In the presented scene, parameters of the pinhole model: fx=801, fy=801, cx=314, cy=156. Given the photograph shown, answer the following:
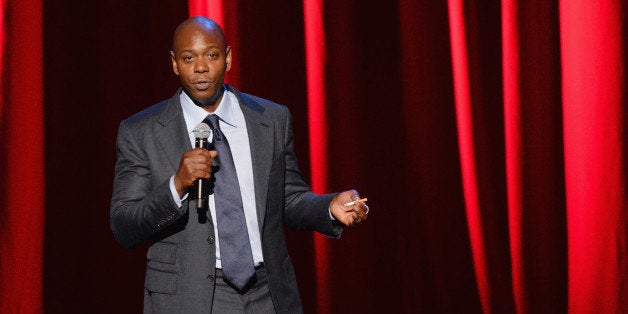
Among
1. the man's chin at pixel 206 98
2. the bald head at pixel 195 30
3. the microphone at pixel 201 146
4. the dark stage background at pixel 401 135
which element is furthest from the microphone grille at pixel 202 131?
the dark stage background at pixel 401 135

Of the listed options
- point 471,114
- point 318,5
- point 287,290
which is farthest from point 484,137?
point 287,290

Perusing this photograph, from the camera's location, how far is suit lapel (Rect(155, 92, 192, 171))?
1.76 meters

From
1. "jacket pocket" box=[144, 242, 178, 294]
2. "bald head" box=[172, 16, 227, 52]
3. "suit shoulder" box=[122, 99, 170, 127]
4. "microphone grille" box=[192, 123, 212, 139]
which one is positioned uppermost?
"bald head" box=[172, 16, 227, 52]

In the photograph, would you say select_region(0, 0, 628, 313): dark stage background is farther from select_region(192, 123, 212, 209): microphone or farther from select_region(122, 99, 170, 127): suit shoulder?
select_region(192, 123, 212, 209): microphone

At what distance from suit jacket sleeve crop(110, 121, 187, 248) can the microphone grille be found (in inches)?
4.6

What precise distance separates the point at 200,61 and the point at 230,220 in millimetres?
394

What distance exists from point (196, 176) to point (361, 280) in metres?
1.62

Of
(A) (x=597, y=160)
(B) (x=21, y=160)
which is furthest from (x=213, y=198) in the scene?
(A) (x=597, y=160)

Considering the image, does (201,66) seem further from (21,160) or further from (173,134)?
(21,160)

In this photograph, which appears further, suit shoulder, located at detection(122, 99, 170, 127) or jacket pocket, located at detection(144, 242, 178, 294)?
suit shoulder, located at detection(122, 99, 170, 127)

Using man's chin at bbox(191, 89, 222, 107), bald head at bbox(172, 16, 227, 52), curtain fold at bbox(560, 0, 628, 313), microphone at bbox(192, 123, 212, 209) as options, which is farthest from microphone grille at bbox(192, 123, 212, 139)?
curtain fold at bbox(560, 0, 628, 313)

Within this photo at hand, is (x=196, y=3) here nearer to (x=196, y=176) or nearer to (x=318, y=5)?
(x=318, y=5)

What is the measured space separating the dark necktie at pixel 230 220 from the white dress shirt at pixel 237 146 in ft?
0.08

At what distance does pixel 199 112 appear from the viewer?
1842 mm
